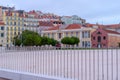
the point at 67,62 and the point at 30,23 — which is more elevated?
the point at 30,23

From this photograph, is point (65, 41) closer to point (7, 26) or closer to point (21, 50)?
point (7, 26)

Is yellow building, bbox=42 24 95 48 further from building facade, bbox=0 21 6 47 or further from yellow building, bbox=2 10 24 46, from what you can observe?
building facade, bbox=0 21 6 47

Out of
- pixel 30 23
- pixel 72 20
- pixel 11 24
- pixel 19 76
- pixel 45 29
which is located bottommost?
pixel 19 76

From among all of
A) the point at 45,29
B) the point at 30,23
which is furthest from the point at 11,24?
the point at 45,29

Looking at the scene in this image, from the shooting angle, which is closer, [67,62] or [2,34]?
[67,62]

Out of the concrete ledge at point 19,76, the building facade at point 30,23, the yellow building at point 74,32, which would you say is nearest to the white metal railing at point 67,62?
the concrete ledge at point 19,76

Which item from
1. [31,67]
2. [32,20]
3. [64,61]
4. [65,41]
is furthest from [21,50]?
[32,20]

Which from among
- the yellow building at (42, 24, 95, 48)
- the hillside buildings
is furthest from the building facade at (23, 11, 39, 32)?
the yellow building at (42, 24, 95, 48)

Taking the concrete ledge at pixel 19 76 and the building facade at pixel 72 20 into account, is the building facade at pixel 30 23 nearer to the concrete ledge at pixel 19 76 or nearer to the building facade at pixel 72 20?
the building facade at pixel 72 20

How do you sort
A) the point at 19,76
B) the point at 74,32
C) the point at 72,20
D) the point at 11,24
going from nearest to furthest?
1. the point at 19,76
2. the point at 74,32
3. the point at 11,24
4. the point at 72,20

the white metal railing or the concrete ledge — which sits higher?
the white metal railing

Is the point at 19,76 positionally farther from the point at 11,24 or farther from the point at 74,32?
the point at 11,24

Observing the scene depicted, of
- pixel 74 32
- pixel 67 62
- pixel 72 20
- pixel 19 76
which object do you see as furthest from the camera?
pixel 72 20

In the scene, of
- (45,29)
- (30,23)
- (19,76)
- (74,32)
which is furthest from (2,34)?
(19,76)
